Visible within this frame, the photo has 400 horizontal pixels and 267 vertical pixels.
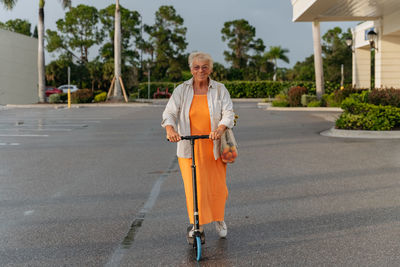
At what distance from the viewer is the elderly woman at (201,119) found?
189 inches

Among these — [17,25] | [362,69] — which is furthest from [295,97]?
[17,25]

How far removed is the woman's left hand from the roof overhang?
19695 millimetres

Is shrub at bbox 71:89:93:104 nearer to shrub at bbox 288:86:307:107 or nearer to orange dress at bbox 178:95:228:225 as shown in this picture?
shrub at bbox 288:86:307:107

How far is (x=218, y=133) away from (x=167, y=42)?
66.2 meters

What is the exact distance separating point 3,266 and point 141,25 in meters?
66.2

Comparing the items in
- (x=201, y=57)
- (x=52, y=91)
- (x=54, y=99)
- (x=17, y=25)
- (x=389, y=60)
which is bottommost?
(x=201, y=57)

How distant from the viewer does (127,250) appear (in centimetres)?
477

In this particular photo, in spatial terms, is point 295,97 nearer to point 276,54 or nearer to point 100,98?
point 100,98

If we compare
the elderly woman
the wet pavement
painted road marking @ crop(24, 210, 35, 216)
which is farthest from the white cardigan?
painted road marking @ crop(24, 210, 35, 216)

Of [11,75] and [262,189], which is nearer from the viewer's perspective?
[262,189]

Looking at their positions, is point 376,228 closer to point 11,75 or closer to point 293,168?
point 293,168

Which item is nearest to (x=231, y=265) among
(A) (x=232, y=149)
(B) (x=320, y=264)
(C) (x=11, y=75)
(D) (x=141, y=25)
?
(B) (x=320, y=264)

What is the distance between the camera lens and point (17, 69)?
4312 centimetres

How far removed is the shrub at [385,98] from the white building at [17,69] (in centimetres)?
3129
